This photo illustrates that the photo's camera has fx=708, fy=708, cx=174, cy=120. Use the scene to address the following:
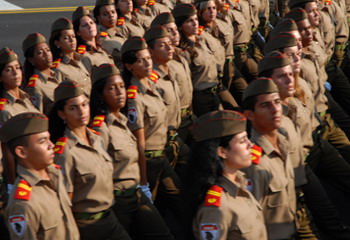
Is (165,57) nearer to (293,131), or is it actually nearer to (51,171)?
(293,131)

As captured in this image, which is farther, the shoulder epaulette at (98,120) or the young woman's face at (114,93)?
the young woman's face at (114,93)

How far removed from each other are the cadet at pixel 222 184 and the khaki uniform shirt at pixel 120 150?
1.47m

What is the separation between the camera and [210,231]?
4.41 m

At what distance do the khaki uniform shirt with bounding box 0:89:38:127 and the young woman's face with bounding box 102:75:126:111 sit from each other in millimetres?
1416

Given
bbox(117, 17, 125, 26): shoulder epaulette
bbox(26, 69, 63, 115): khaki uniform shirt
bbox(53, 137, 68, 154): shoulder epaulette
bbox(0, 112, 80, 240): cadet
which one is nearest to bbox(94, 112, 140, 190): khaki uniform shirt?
bbox(53, 137, 68, 154): shoulder epaulette

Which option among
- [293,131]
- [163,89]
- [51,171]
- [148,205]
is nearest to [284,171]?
[293,131]

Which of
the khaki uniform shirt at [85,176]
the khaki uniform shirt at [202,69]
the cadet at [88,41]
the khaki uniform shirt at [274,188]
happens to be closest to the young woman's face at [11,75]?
the cadet at [88,41]

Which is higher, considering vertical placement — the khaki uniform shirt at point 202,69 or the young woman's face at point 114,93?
the young woman's face at point 114,93

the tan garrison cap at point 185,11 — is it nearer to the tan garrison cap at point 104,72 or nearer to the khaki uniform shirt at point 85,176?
the tan garrison cap at point 104,72

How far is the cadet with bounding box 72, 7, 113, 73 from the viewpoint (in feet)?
28.7

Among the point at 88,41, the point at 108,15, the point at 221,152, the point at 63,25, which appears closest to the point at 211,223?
the point at 221,152

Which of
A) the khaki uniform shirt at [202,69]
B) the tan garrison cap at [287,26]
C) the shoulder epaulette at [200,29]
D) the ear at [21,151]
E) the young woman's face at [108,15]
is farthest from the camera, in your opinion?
the young woman's face at [108,15]

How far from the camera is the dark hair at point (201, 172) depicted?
4465mm

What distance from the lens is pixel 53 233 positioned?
477 centimetres
